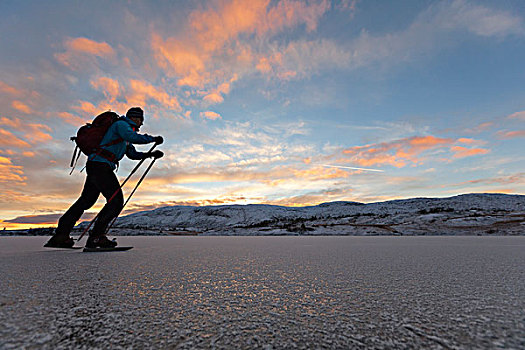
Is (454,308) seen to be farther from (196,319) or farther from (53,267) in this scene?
(53,267)

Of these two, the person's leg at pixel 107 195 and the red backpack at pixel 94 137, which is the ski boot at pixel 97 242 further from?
the red backpack at pixel 94 137

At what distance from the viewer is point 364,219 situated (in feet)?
123

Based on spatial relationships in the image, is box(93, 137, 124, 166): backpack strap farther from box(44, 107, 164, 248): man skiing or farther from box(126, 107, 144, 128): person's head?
box(126, 107, 144, 128): person's head

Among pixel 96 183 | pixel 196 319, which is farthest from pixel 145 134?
pixel 196 319

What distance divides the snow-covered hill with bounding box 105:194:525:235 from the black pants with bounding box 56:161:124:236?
1980 centimetres

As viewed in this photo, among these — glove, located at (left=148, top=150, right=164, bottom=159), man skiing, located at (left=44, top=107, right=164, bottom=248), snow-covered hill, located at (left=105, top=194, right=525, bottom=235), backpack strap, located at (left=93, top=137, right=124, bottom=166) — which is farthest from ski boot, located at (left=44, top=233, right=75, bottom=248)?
snow-covered hill, located at (left=105, top=194, right=525, bottom=235)

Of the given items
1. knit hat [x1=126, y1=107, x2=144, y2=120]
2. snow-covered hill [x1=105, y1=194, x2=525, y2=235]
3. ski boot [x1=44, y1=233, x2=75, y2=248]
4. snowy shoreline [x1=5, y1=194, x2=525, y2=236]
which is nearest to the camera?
ski boot [x1=44, y1=233, x2=75, y2=248]

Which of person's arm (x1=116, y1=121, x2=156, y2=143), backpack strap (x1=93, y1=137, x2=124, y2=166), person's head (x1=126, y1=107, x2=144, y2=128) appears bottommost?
backpack strap (x1=93, y1=137, x2=124, y2=166)

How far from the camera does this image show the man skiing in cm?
607

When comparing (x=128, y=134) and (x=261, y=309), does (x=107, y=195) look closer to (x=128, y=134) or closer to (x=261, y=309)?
(x=128, y=134)

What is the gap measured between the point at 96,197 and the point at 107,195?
1.51 ft

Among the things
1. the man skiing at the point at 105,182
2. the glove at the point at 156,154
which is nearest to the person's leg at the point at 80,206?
the man skiing at the point at 105,182

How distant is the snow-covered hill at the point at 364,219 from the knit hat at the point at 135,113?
19777 mm

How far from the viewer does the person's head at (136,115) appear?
21.7 ft
